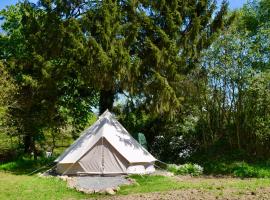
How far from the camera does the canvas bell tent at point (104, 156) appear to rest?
1800 centimetres

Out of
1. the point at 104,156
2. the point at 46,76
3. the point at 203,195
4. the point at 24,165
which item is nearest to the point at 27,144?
the point at 24,165

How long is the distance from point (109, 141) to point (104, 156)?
64 centimetres

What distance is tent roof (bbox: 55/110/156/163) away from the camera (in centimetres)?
1828

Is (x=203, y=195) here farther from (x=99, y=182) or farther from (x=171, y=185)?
(x=99, y=182)

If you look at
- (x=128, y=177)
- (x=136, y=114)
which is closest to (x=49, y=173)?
(x=128, y=177)

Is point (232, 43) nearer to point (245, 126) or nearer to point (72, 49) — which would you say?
point (245, 126)

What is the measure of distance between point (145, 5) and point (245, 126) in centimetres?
758

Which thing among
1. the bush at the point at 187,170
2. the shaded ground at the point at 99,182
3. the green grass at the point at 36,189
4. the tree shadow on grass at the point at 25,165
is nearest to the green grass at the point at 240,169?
the bush at the point at 187,170

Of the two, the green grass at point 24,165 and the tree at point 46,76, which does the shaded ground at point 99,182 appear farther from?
the tree at point 46,76

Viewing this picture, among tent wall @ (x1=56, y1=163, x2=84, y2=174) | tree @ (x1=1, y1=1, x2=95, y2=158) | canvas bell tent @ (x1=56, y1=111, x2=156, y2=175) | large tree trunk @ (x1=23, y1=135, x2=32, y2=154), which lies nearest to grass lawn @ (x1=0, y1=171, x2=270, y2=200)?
tent wall @ (x1=56, y1=163, x2=84, y2=174)

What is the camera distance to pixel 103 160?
59.4 feet

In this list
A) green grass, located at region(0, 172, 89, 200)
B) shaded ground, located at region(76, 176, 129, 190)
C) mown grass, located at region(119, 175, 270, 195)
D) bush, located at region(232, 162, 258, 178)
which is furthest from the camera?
bush, located at region(232, 162, 258, 178)

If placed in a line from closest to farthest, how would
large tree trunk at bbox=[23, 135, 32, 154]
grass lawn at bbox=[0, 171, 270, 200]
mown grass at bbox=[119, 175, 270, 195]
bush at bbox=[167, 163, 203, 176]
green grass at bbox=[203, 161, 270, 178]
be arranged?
grass lawn at bbox=[0, 171, 270, 200] < mown grass at bbox=[119, 175, 270, 195] < green grass at bbox=[203, 161, 270, 178] < bush at bbox=[167, 163, 203, 176] < large tree trunk at bbox=[23, 135, 32, 154]

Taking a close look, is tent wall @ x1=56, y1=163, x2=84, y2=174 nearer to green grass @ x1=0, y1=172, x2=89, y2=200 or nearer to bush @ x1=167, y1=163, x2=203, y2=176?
green grass @ x1=0, y1=172, x2=89, y2=200
